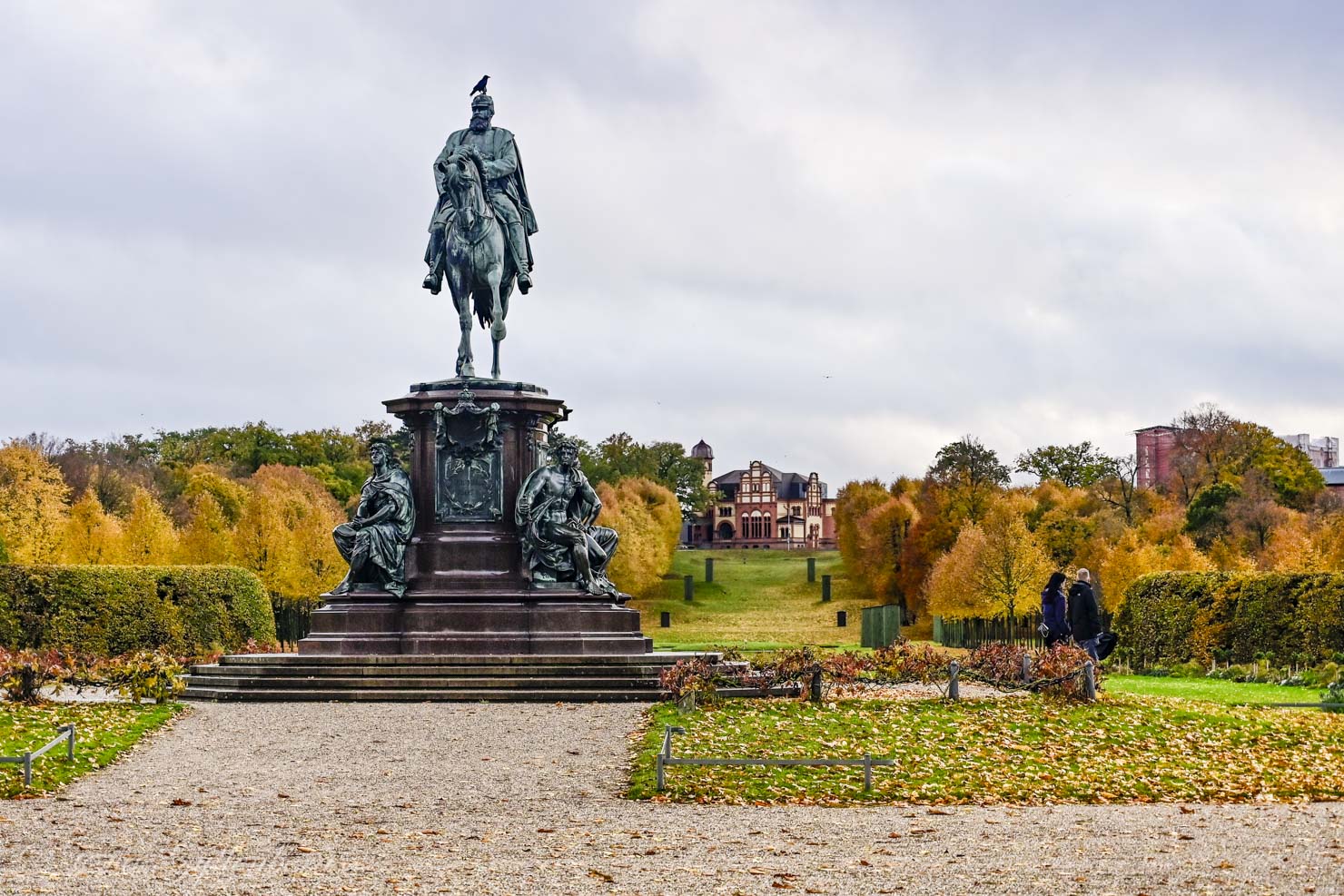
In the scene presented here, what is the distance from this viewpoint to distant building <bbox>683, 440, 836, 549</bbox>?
156m

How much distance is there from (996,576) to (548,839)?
1686 inches

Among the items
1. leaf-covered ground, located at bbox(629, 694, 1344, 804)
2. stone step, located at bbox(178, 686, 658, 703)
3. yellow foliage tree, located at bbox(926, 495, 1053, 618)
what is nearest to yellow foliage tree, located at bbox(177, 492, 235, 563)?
yellow foliage tree, located at bbox(926, 495, 1053, 618)

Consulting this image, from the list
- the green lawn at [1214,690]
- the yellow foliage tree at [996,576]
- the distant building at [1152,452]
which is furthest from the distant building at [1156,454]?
the green lawn at [1214,690]

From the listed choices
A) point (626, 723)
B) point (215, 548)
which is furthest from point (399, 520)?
point (215, 548)

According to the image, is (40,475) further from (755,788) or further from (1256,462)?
(755,788)

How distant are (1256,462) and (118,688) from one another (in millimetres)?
62652

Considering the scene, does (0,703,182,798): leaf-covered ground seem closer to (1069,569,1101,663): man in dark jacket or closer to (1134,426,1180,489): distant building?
(1069,569,1101,663): man in dark jacket

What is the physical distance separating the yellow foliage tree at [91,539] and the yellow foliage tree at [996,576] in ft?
82.8

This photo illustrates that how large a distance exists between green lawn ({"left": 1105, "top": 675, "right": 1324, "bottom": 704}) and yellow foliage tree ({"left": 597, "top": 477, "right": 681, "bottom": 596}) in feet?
105

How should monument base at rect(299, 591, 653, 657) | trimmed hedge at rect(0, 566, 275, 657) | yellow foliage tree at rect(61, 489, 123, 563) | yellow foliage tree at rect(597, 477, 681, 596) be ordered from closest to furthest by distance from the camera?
monument base at rect(299, 591, 653, 657) < trimmed hedge at rect(0, 566, 275, 657) < yellow foliage tree at rect(61, 489, 123, 563) < yellow foliage tree at rect(597, 477, 681, 596)

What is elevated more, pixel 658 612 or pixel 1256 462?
pixel 1256 462

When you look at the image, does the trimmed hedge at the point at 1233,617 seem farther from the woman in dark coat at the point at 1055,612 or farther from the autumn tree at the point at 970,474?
the autumn tree at the point at 970,474

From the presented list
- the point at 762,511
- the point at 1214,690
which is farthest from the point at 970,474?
the point at 762,511

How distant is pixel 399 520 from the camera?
24.7 m
